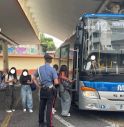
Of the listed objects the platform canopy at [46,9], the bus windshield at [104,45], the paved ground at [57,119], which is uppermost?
the platform canopy at [46,9]

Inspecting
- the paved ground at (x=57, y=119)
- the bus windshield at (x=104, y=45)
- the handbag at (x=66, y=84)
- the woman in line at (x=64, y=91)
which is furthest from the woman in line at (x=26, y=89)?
the bus windshield at (x=104, y=45)

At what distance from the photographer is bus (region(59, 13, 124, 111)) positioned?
11680 millimetres

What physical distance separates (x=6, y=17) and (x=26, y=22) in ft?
7.69

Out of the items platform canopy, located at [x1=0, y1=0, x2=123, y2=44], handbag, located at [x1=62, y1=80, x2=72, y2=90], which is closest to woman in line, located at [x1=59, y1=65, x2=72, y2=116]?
handbag, located at [x1=62, y1=80, x2=72, y2=90]

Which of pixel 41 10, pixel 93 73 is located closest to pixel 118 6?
pixel 93 73

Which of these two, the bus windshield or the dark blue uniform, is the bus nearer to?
the bus windshield

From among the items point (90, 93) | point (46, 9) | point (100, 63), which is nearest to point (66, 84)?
point (90, 93)

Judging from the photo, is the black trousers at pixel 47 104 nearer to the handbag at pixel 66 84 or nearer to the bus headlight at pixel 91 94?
the bus headlight at pixel 91 94

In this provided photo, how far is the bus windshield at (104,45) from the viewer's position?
11805mm

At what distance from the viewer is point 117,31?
39.7 ft

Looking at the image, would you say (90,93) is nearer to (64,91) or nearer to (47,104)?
(64,91)

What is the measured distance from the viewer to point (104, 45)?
1194cm

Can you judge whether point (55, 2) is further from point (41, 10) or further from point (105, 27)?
point (105, 27)

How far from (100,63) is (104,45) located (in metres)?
0.52
